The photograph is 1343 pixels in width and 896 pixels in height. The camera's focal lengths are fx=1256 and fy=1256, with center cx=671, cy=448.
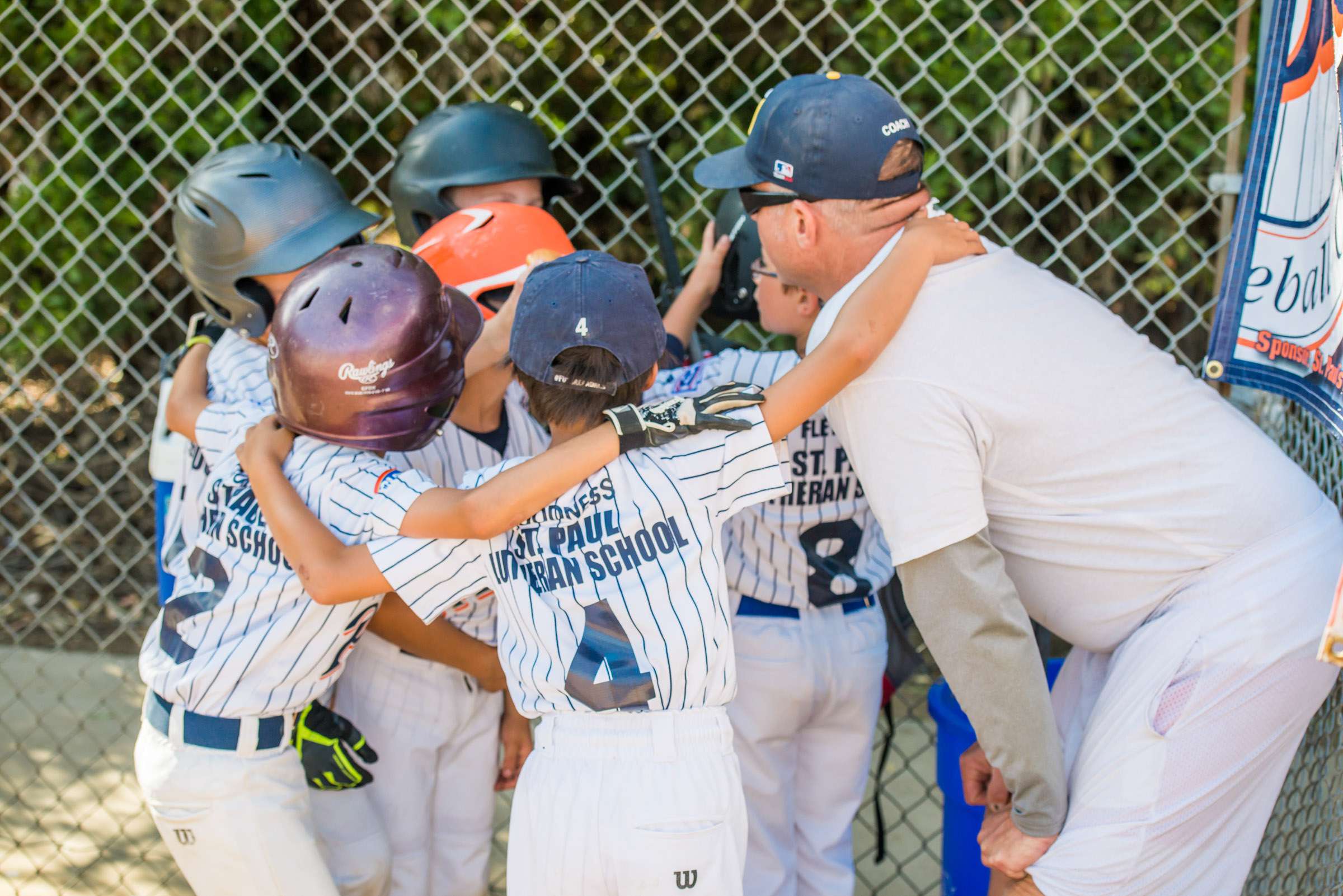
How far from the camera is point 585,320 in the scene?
2205 millimetres

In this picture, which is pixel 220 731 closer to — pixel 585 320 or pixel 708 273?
pixel 585 320

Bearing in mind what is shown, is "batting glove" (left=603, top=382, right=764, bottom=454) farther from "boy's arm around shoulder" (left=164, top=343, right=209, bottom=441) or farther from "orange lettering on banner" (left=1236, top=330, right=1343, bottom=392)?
"boy's arm around shoulder" (left=164, top=343, right=209, bottom=441)

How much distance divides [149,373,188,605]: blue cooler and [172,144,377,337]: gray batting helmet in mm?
312

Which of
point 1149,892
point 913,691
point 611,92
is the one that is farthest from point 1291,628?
point 611,92

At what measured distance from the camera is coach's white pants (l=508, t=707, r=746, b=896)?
2.13 metres

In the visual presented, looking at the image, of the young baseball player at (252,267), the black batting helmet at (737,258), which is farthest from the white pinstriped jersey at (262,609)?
the black batting helmet at (737,258)

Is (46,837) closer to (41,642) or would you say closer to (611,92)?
(41,642)

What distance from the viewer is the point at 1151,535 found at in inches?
89.0

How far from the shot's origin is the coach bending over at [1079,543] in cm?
217

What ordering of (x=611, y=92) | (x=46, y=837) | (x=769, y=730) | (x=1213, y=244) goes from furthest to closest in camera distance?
(x=1213, y=244) → (x=611, y=92) → (x=46, y=837) → (x=769, y=730)

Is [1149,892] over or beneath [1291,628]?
beneath

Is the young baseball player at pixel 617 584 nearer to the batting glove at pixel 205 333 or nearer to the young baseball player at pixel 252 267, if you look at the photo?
the young baseball player at pixel 252 267

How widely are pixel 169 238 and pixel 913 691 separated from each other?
3660 mm

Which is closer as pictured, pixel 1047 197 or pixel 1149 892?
pixel 1149 892
